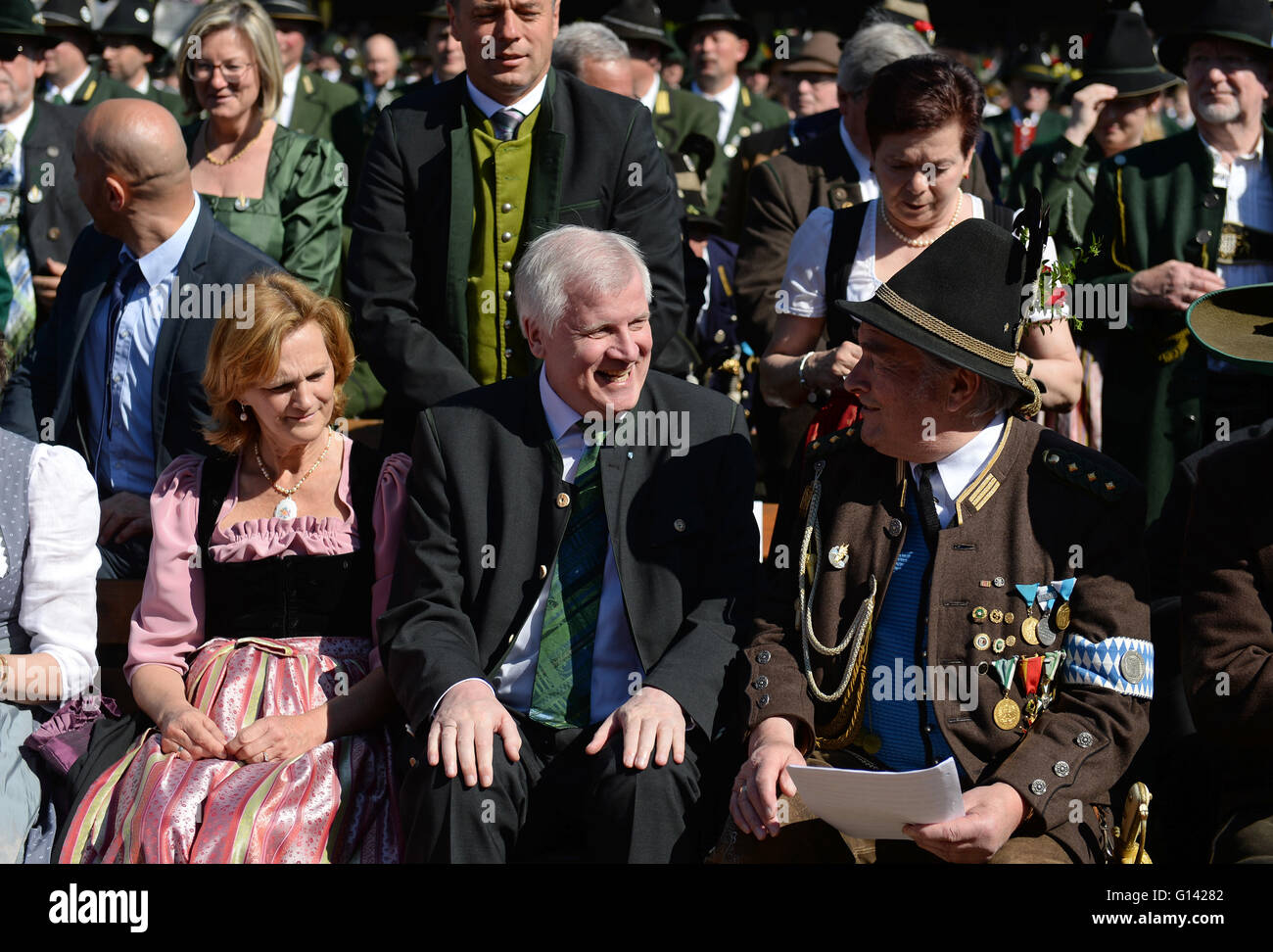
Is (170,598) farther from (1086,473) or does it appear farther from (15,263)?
(15,263)

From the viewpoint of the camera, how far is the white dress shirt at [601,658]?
154 inches

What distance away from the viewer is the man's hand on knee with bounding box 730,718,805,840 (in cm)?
343

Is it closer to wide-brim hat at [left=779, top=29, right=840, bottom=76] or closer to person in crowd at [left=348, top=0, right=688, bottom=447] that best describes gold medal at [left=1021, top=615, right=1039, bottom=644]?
person in crowd at [left=348, top=0, right=688, bottom=447]

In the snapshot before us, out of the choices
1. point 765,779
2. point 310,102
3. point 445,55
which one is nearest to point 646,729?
point 765,779

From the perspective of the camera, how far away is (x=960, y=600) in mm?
3545

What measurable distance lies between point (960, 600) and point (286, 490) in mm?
1864

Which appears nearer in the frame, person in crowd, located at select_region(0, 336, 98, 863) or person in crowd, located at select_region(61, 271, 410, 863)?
person in crowd, located at select_region(61, 271, 410, 863)

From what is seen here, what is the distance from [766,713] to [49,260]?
3987mm

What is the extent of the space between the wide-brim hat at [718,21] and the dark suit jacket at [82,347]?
628cm

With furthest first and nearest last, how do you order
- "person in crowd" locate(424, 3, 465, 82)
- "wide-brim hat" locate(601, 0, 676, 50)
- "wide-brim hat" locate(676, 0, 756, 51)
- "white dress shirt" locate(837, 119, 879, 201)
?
"wide-brim hat" locate(676, 0, 756, 51), "wide-brim hat" locate(601, 0, 676, 50), "person in crowd" locate(424, 3, 465, 82), "white dress shirt" locate(837, 119, 879, 201)

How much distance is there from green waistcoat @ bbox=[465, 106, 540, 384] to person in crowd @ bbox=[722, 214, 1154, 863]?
1.35 m

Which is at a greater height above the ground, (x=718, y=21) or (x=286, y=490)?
(x=718, y=21)

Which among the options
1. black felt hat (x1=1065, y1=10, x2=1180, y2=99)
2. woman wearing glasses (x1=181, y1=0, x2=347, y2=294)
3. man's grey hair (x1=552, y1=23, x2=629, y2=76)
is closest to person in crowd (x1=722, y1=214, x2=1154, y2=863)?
woman wearing glasses (x1=181, y1=0, x2=347, y2=294)

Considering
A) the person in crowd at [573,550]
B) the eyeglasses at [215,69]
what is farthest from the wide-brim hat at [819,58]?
the person in crowd at [573,550]
